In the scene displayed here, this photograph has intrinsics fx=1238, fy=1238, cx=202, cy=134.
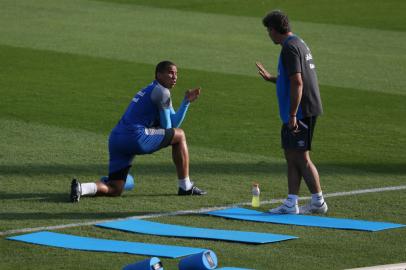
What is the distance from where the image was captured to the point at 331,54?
1099 inches

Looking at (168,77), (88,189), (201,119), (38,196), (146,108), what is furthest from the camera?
(201,119)

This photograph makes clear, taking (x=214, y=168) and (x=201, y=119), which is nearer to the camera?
(x=214, y=168)

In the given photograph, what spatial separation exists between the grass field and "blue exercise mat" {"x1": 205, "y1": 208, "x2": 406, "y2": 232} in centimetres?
21

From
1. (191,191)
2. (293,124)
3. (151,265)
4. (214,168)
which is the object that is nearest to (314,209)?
(293,124)

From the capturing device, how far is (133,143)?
14227 mm

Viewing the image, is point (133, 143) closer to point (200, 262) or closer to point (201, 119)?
point (200, 262)

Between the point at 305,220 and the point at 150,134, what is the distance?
7.60ft

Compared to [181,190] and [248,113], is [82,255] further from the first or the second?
[248,113]

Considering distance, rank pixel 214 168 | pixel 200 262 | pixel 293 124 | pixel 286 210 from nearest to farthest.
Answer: pixel 200 262 → pixel 293 124 → pixel 286 210 → pixel 214 168

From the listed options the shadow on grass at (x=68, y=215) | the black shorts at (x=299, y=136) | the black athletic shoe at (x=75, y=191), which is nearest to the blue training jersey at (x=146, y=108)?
the black athletic shoe at (x=75, y=191)

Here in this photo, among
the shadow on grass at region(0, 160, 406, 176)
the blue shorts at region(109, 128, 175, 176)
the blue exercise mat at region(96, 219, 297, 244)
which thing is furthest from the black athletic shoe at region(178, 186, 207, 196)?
the blue exercise mat at region(96, 219, 297, 244)

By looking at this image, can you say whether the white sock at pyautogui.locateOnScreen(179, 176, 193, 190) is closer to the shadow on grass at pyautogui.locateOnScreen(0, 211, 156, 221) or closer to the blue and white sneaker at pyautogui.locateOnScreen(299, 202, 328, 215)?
the shadow on grass at pyautogui.locateOnScreen(0, 211, 156, 221)

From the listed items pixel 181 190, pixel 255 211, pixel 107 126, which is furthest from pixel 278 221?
pixel 107 126

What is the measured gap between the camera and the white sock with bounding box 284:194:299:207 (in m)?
13.2
